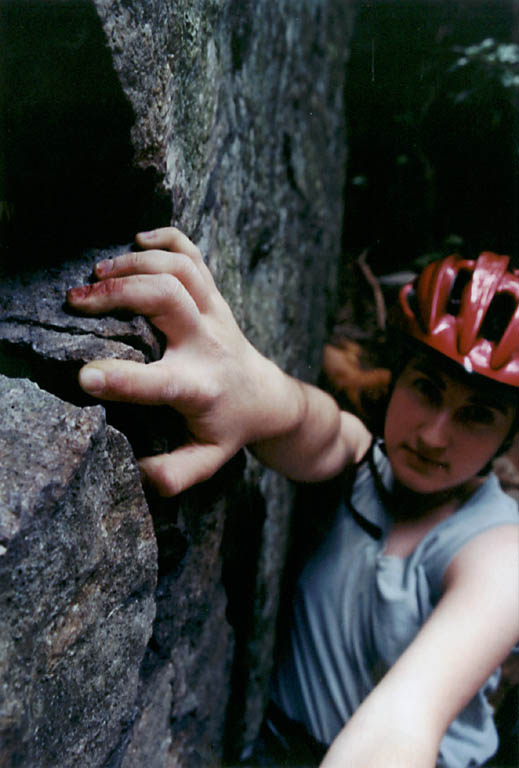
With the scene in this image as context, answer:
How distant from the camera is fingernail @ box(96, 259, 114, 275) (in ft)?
2.87

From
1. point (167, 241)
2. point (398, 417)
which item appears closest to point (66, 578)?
point (167, 241)

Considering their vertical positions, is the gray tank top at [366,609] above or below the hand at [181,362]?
below

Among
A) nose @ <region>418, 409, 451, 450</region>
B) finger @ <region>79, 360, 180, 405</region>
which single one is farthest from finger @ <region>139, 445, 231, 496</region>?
nose @ <region>418, 409, 451, 450</region>

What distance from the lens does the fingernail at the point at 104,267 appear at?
874mm

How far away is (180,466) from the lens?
35.8 inches

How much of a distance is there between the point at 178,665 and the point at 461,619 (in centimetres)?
58

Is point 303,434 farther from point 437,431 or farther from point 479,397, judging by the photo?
point 479,397

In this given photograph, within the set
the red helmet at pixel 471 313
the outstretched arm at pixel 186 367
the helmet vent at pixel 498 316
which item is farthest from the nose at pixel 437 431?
A: the outstretched arm at pixel 186 367

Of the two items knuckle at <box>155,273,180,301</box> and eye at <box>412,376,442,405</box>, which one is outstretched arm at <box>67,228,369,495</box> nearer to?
knuckle at <box>155,273,180,301</box>

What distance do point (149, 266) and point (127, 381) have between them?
200 mm

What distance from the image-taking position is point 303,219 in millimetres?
2422

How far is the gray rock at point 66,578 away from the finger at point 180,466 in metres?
0.07

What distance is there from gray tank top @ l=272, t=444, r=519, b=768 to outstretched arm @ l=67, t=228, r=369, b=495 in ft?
1.83

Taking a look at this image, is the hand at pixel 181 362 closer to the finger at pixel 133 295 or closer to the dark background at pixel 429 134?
the finger at pixel 133 295
